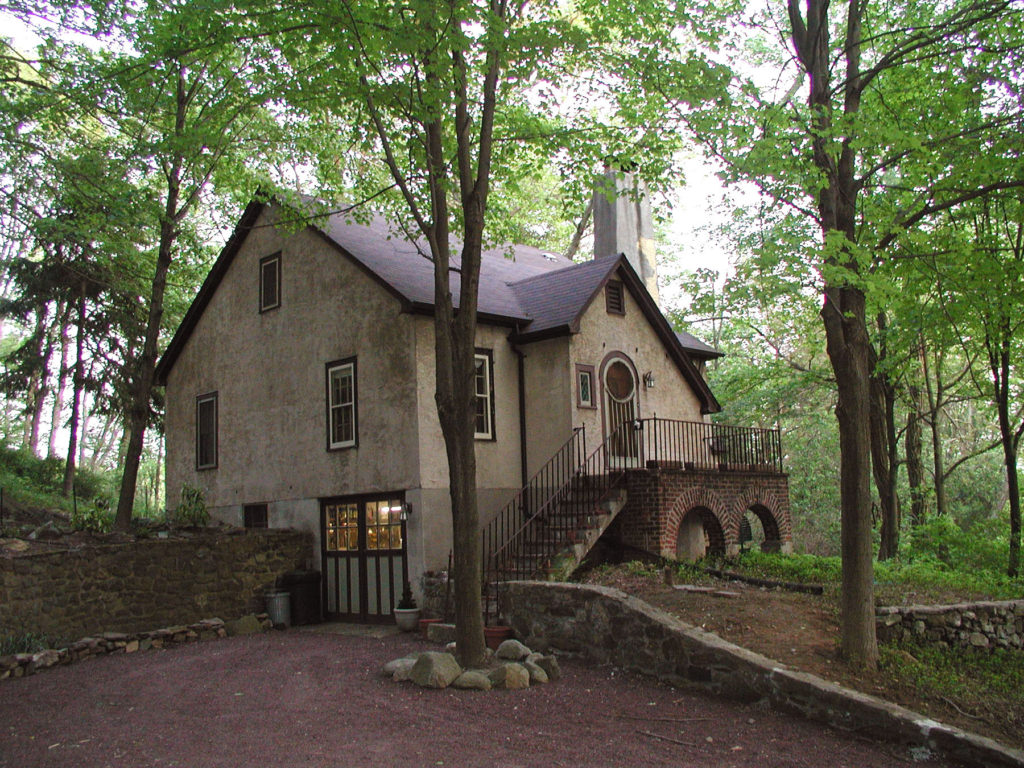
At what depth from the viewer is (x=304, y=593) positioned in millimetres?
13727


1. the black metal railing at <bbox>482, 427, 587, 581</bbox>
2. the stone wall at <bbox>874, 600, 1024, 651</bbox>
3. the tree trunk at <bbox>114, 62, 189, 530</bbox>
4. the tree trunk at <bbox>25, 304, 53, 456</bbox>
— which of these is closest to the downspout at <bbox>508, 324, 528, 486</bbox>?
the black metal railing at <bbox>482, 427, 587, 581</bbox>

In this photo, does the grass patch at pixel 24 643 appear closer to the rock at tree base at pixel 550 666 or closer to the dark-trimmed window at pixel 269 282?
the rock at tree base at pixel 550 666

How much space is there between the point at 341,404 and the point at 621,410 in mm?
5085

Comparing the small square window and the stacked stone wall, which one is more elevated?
the small square window

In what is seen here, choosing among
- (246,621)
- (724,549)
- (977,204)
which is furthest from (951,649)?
(246,621)

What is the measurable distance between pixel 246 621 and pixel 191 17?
28.5 ft

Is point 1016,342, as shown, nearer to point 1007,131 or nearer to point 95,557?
point 1007,131

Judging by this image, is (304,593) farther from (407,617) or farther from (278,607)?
(407,617)

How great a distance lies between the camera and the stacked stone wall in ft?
41.9

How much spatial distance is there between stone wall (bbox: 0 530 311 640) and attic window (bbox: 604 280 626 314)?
272 inches

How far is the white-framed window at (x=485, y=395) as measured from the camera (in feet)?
45.4

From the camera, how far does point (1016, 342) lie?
48.0 feet

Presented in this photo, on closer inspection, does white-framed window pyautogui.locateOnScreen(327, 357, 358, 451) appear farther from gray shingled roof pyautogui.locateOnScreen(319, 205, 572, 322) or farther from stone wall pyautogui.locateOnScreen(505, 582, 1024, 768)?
stone wall pyautogui.locateOnScreen(505, 582, 1024, 768)

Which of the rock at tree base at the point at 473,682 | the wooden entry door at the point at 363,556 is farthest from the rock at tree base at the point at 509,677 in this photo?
the wooden entry door at the point at 363,556
